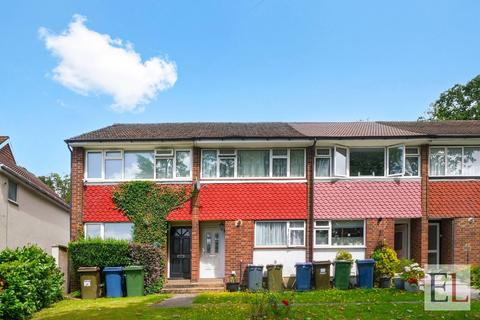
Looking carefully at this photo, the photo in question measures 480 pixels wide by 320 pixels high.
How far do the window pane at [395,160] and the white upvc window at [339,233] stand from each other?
7.10ft

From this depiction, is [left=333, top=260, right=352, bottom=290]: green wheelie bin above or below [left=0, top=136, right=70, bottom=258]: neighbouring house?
below

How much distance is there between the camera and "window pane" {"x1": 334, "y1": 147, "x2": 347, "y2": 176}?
16.1 metres

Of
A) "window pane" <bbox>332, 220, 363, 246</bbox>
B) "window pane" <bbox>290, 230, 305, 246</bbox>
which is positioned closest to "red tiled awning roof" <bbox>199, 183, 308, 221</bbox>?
"window pane" <bbox>290, 230, 305, 246</bbox>

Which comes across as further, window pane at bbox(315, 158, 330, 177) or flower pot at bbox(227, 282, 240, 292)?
window pane at bbox(315, 158, 330, 177)

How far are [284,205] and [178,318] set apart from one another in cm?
734

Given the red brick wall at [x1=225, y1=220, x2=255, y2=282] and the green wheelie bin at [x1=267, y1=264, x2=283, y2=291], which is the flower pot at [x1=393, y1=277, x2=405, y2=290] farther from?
the red brick wall at [x1=225, y1=220, x2=255, y2=282]

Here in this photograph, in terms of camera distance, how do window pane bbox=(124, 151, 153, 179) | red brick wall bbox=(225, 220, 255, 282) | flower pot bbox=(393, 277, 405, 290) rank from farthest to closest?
1. window pane bbox=(124, 151, 153, 179)
2. red brick wall bbox=(225, 220, 255, 282)
3. flower pot bbox=(393, 277, 405, 290)

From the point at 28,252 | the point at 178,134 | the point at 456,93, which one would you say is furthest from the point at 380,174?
the point at 456,93

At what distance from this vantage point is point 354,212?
52.3ft

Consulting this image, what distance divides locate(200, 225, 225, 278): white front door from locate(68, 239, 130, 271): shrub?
315 centimetres

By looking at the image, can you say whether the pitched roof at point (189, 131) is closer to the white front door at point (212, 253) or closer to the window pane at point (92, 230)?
the window pane at point (92, 230)

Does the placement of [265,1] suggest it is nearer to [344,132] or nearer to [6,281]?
[6,281]

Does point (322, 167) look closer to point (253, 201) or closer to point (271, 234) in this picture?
point (253, 201)

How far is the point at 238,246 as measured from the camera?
1575cm
